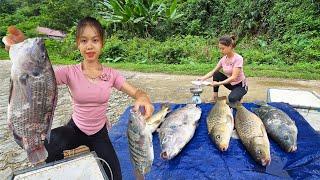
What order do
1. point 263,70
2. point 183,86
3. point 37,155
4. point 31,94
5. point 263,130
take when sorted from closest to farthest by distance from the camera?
point 31,94
point 37,155
point 263,130
point 183,86
point 263,70

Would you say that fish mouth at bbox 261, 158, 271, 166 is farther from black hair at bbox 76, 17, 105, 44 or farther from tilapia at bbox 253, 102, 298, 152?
black hair at bbox 76, 17, 105, 44

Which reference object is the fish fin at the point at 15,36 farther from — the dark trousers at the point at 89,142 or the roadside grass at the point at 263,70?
the roadside grass at the point at 263,70

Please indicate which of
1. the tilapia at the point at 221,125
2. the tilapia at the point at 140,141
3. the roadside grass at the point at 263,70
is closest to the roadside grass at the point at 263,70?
the roadside grass at the point at 263,70

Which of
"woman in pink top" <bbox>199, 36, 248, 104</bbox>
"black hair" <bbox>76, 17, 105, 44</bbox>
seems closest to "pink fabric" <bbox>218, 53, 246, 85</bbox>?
"woman in pink top" <bbox>199, 36, 248, 104</bbox>

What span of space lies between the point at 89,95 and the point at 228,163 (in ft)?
6.35

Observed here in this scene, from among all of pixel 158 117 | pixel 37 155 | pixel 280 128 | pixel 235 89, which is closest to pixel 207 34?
pixel 235 89

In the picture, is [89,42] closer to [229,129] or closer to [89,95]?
[89,95]

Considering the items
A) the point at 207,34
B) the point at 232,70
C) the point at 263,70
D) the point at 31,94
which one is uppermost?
the point at 31,94

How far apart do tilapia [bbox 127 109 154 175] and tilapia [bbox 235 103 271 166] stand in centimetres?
187

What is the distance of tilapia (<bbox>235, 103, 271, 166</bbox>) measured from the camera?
393cm

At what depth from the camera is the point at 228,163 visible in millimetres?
3992

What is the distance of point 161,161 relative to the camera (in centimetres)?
412

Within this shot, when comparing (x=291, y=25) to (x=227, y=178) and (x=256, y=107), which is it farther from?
(x=227, y=178)

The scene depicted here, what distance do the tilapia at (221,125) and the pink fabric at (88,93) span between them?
1.79m
